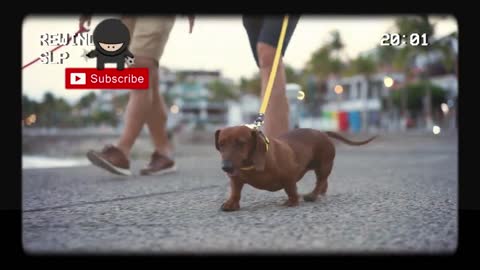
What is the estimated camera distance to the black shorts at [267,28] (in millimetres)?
1501

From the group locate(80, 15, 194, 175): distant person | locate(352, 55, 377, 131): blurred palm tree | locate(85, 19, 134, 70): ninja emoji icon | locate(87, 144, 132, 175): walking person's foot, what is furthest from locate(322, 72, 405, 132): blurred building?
locate(85, 19, 134, 70): ninja emoji icon

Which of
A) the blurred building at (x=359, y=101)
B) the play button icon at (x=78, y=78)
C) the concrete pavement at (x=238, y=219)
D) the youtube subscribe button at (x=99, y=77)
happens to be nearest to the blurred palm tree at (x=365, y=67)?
the blurred building at (x=359, y=101)

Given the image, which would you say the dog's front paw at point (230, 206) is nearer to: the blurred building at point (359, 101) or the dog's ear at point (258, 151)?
the dog's ear at point (258, 151)

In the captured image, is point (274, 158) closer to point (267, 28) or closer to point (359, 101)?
point (267, 28)

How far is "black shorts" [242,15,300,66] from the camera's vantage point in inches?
59.1

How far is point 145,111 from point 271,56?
834mm

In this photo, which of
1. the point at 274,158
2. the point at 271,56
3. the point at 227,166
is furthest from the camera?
the point at 271,56

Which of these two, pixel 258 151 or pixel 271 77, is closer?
pixel 258 151

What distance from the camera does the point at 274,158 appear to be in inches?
64.0

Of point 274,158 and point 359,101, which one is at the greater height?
point 359,101

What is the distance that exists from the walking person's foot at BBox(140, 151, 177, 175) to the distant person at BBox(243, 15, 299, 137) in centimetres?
95

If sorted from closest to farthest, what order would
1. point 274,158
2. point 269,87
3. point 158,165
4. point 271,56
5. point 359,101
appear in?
1. point 274,158
2. point 269,87
3. point 271,56
4. point 158,165
5. point 359,101

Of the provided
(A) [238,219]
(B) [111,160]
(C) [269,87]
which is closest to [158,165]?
(B) [111,160]
